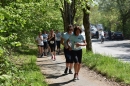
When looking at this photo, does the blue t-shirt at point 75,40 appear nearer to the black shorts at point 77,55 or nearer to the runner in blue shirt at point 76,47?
the runner in blue shirt at point 76,47

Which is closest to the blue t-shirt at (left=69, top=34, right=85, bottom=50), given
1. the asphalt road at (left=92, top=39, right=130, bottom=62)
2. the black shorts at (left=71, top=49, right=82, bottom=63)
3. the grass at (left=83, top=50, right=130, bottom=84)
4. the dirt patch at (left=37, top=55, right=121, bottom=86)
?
the black shorts at (left=71, top=49, right=82, bottom=63)

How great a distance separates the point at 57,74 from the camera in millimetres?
10727

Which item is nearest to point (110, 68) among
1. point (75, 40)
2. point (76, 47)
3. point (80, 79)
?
point (80, 79)

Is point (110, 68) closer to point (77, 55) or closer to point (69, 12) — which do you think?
point (77, 55)

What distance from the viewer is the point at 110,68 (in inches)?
429

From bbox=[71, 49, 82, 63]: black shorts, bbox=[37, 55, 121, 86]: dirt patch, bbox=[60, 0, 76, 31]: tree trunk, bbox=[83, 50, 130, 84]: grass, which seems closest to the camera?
bbox=[37, 55, 121, 86]: dirt patch

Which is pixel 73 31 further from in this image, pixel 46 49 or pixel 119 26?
pixel 119 26

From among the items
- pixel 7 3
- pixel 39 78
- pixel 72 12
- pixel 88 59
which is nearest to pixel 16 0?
pixel 7 3

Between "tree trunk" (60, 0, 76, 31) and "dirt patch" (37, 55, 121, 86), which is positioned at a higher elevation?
"tree trunk" (60, 0, 76, 31)

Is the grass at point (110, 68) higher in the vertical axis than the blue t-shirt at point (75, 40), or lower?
lower

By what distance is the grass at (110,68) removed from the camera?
30.5 ft

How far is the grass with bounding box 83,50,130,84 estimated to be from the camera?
30.5ft

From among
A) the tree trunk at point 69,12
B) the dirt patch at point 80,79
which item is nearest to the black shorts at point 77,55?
the dirt patch at point 80,79

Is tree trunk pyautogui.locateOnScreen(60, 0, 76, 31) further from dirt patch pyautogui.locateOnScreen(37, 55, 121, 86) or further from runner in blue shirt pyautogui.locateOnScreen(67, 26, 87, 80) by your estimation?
runner in blue shirt pyautogui.locateOnScreen(67, 26, 87, 80)
